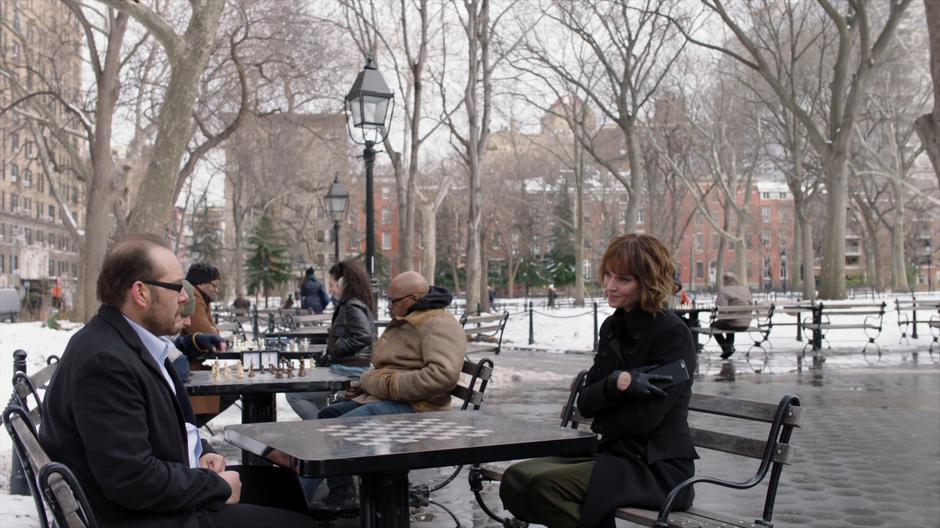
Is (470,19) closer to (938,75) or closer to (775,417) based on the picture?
(938,75)

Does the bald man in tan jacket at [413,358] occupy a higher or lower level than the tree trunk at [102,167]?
lower

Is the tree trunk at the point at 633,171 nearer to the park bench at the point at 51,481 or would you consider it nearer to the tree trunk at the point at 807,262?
the tree trunk at the point at 807,262

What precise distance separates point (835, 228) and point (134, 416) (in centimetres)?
2936

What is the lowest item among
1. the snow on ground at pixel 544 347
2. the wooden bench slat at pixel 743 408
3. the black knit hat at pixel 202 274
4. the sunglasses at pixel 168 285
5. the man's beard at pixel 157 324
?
the snow on ground at pixel 544 347

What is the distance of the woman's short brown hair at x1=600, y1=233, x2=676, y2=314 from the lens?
4441 millimetres

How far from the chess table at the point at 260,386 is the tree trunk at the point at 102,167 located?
1859cm

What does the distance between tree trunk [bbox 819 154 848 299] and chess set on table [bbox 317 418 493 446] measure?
27093mm

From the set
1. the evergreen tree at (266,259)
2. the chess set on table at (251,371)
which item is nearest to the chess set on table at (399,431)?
the chess set on table at (251,371)

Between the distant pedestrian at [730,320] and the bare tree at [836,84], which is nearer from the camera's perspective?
the distant pedestrian at [730,320]

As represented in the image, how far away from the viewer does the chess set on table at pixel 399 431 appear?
3963mm

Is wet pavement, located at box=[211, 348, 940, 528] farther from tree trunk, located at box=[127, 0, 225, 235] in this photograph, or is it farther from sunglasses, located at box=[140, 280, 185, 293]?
tree trunk, located at box=[127, 0, 225, 235]

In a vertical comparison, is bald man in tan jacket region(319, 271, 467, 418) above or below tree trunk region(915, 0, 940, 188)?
below

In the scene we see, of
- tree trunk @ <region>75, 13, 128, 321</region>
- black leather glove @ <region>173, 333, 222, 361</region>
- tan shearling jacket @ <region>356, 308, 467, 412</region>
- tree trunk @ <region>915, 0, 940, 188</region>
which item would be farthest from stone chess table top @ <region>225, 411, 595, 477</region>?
tree trunk @ <region>75, 13, 128, 321</region>

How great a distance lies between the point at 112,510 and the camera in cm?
315
